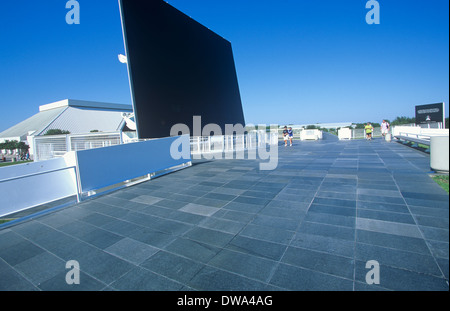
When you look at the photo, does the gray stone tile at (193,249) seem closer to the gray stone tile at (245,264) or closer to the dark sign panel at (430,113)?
the gray stone tile at (245,264)

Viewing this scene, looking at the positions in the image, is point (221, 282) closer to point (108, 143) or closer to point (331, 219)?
point (331, 219)

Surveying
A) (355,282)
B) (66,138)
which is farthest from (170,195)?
(66,138)

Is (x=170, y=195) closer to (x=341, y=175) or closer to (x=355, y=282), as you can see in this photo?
(x=355, y=282)

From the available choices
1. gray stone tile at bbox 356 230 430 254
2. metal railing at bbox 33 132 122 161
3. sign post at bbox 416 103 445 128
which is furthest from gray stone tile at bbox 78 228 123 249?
sign post at bbox 416 103 445 128

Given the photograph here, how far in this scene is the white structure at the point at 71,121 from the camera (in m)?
48.5

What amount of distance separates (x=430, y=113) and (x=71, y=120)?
2492 inches

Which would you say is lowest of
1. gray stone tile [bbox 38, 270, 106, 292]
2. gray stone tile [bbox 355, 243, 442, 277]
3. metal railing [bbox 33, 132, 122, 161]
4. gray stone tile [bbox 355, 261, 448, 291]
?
gray stone tile [bbox 355, 261, 448, 291]

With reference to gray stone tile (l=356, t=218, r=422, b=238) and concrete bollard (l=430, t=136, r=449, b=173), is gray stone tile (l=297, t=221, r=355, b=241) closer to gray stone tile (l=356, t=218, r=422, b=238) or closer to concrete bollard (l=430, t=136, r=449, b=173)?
gray stone tile (l=356, t=218, r=422, b=238)

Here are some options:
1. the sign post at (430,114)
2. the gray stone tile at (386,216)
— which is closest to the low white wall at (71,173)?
the gray stone tile at (386,216)

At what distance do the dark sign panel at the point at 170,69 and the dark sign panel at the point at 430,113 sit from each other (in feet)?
68.1

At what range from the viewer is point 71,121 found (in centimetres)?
5134

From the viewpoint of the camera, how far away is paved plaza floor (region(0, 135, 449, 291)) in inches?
95.2

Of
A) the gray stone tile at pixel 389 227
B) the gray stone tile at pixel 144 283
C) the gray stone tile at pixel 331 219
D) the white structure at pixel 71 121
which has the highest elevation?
the white structure at pixel 71 121
